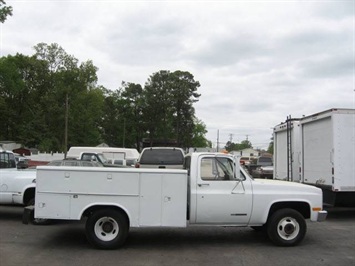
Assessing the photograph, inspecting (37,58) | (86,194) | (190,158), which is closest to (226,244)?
(190,158)

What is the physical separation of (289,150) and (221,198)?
7.11 metres

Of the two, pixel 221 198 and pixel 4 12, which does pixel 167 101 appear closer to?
pixel 4 12

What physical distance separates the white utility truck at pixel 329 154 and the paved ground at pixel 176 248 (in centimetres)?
130

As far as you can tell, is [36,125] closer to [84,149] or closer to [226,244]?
[84,149]

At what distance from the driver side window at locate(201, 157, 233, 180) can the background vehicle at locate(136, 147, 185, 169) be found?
4504mm

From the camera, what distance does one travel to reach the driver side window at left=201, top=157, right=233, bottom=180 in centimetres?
877

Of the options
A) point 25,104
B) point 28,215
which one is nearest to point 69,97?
point 25,104

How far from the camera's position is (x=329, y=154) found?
1226 centimetres

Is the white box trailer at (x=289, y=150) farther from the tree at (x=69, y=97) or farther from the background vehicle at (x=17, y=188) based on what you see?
the tree at (x=69, y=97)

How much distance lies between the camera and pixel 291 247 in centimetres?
875

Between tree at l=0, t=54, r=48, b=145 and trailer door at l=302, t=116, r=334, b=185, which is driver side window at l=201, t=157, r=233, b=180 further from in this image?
tree at l=0, t=54, r=48, b=145

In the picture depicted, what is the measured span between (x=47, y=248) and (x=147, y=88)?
70.7 meters

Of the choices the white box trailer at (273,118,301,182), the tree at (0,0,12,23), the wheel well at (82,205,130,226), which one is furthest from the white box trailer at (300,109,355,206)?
the tree at (0,0,12,23)

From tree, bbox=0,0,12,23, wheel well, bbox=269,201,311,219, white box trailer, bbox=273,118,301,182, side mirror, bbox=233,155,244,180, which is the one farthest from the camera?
tree, bbox=0,0,12,23
